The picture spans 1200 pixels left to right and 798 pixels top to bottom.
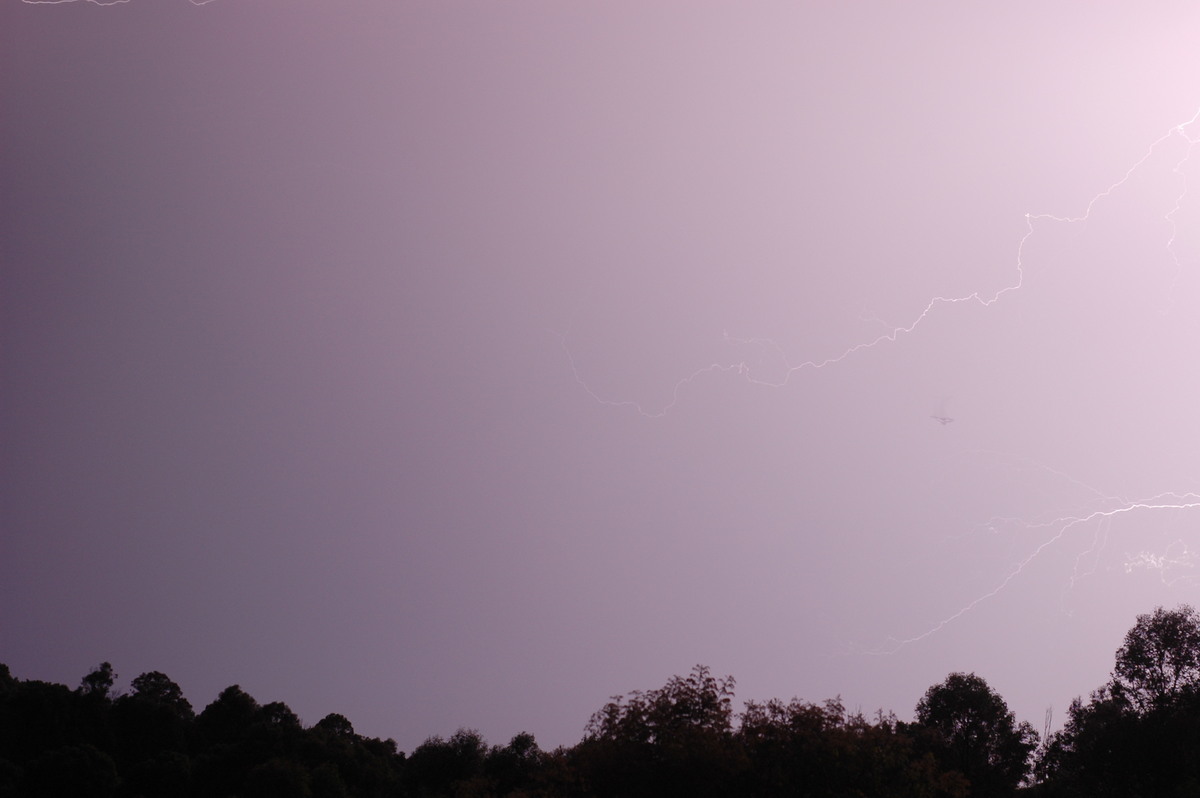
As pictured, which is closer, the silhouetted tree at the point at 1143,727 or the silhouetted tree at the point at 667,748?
the silhouetted tree at the point at 667,748

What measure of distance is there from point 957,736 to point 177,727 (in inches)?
2067

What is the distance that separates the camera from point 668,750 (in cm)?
2664

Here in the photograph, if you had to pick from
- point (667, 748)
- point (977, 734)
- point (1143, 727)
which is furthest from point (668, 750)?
point (977, 734)

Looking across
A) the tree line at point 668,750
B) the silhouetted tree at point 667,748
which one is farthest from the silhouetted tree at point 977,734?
the silhouetted tree at point 667,748

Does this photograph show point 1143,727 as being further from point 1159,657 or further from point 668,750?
point 668,750

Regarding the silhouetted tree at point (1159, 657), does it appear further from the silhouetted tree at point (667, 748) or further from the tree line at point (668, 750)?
the silhouetted tree at point (667, 748)

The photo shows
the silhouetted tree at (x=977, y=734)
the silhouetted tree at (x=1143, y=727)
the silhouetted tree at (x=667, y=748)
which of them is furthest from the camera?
the silhouetted tree at (x=977, y=734)

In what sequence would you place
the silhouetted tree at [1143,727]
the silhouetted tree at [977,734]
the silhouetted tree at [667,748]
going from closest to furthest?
the silhouetted tree at [667,748]
the silhouetted tree at [1143,727]
the silhouetted tree at [977,734]

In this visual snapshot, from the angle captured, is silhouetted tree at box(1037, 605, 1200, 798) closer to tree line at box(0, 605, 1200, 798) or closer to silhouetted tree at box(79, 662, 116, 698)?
tree line at box(0, 605, 1200, 798)

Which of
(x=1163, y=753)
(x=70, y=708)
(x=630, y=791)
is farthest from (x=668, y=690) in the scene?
(x=70, y=708)

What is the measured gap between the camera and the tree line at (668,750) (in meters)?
26.4

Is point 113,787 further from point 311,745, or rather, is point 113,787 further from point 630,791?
point 630,791

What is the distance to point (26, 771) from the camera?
52.2 m

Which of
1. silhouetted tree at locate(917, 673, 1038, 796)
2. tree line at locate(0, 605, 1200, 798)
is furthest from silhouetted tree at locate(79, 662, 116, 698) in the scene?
silhouetted tree at locate(917, 673, 1038, 796)
